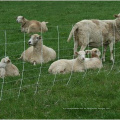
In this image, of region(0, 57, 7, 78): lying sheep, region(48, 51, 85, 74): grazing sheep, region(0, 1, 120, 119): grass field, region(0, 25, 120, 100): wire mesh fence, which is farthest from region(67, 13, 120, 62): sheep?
region(0, 57, 7, 78): lying sheep

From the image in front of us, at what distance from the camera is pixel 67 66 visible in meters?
9.40

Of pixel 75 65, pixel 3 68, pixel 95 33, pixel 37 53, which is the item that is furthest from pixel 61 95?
pixel 37 53

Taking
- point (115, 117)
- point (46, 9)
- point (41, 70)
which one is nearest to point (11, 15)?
point (46, 9)

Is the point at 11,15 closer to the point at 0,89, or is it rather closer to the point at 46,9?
the point at 46,9

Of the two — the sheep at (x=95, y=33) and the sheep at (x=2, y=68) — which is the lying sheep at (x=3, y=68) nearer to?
the sheep at (x=2, y=68)

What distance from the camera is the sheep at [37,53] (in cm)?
1108

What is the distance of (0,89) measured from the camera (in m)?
7.77

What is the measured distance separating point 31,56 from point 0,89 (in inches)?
140

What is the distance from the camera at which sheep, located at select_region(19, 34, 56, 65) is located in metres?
11.1

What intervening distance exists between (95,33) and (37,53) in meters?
1.88

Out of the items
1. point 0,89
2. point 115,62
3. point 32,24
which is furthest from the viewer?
point 32,24

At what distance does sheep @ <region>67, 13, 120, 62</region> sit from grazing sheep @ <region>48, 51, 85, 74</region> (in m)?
0.94

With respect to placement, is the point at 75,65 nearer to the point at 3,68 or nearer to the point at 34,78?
the point at 34,78

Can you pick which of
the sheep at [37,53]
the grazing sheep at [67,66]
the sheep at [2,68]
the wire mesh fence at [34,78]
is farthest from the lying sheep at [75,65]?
the sheep at [37,53]
